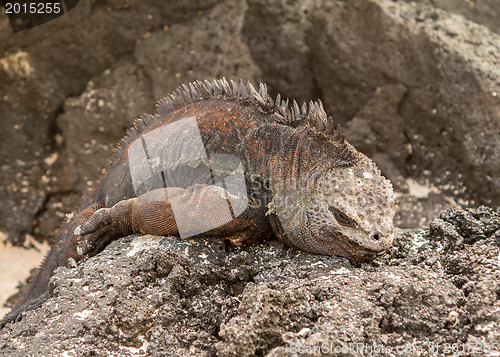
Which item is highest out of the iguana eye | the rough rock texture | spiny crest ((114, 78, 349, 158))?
spiny crest ((114, 78, 349, 158))

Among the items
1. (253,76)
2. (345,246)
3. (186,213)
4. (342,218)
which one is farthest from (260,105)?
(253,76)

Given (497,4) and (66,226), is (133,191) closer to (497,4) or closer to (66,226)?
(66,226)

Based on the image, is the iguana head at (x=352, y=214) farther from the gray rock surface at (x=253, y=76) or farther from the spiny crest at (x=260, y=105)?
the gray rock surface at (x=253, y=76)

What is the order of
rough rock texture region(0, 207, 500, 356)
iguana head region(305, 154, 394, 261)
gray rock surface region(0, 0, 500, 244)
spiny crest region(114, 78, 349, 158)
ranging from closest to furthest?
rough rock texture region(0, 207, 500, 356) < iguana head region(305, 154, 394, 261) < spiny crest region(114, 78, 349, 158) < gray rock surface region(0, 0, 500, 244)

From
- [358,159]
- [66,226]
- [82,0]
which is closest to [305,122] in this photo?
[358,159]

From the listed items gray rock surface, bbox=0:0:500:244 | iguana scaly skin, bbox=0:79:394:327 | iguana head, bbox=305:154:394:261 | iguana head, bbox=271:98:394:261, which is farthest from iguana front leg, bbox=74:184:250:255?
gray rock surface, bbox=0:0:500:244

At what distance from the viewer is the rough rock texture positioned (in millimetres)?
2406

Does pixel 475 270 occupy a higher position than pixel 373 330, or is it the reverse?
pixel 475 270

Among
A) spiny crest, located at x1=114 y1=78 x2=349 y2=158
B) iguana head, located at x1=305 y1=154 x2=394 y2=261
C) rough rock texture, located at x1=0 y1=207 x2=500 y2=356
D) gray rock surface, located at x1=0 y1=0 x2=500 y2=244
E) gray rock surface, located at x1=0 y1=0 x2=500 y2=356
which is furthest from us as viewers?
gray rock surface, located at x1=0 y1=0 x2=500 y2=244

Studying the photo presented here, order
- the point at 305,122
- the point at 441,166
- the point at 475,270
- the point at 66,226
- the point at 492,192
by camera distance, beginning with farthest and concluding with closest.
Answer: the point at 441,166 < the point at 492,192 < the point at 66,226 < the point at 305,122 < the point at 475,270

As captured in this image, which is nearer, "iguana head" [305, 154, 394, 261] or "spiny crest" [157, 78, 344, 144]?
"iguana head" [305, 154, 394, 261]

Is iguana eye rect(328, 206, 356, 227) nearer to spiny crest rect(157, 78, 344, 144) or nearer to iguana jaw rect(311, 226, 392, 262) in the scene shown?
iguana jaw rect(311, 226, 392, 262)

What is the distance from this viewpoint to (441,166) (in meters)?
5.94

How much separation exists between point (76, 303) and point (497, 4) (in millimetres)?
6298
